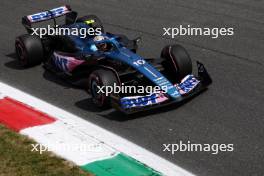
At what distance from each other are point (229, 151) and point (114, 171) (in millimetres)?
1630

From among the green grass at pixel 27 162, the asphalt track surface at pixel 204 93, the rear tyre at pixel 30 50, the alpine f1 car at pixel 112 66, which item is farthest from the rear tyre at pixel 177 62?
the green grass at pixel 27 162

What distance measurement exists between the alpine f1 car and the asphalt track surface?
24 cm

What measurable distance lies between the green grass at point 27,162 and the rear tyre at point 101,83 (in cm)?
151

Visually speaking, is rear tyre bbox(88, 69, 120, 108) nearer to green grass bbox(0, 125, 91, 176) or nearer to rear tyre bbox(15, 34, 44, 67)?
green grass bbox(0, 125, 91, 176)

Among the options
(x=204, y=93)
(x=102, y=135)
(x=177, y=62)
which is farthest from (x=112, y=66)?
(x=102, y=135)

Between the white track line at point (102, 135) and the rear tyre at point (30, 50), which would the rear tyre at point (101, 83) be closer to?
the white track line at point (102, 135)

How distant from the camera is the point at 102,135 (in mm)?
8312

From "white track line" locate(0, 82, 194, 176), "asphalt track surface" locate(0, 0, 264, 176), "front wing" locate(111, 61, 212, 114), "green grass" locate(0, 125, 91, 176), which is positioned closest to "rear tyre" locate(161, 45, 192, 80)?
"front wing" locate(111, 61, 212, 114)

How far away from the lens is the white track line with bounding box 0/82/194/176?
7.39m

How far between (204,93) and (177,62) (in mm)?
679

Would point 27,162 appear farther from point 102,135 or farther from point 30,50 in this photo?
point 30,50

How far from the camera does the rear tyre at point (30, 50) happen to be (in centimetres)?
1073

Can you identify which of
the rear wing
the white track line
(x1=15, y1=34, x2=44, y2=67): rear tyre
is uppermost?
the rear wing

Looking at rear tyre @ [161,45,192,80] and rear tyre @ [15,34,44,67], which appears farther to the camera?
rear tyre @ [15,34,44,67]
